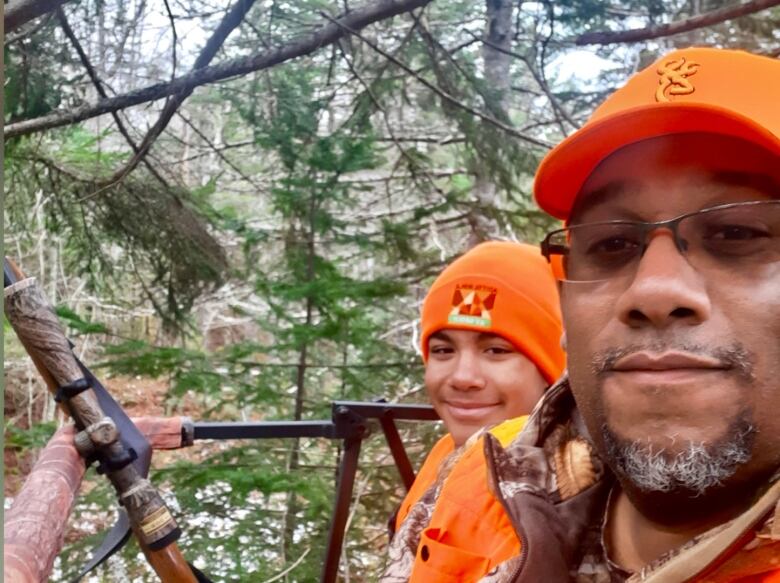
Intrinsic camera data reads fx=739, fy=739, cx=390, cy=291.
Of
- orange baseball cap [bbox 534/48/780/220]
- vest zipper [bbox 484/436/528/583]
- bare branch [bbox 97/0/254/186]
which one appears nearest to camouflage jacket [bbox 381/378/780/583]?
vest zipper [bbox 484/436/528/583]

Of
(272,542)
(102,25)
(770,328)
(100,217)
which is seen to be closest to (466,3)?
(102,25)

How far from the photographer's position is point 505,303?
1936 mm

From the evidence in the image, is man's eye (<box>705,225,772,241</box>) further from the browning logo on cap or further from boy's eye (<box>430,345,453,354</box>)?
boy's eye (<box>430,345,453,354</box>)

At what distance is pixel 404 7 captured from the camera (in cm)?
221

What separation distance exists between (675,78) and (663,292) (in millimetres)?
260

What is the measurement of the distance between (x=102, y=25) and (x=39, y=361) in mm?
1766

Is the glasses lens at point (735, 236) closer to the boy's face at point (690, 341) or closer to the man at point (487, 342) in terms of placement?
the boy's face at point (690, 341)

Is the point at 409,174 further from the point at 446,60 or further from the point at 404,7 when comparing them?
the point at 404,7

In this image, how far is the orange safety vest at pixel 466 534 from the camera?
1.04 metres

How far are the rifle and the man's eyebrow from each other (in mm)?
782

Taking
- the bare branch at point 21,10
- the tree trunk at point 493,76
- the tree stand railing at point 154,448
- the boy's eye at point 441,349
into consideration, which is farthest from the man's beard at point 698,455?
the tree trunk at point 493,76

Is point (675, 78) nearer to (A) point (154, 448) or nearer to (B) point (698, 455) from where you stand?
(B) point (698, 455)

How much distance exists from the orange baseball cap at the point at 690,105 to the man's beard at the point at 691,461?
0.31 metres

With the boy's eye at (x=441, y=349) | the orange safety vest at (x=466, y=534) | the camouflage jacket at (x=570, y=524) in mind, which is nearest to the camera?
the camouflage jacket at (x=570, y=524)
